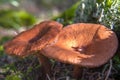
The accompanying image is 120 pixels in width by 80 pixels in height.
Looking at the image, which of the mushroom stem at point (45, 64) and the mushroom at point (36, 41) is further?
the mushroom stem at point (45, 64)

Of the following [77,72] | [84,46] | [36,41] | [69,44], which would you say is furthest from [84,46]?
[36,41]

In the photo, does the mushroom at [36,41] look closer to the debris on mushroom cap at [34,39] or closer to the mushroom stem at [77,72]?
the debris on mushroom cap at [34,39]

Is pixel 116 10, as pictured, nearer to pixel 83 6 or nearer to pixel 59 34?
pixel 83 6

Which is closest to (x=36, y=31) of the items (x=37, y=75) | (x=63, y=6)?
(x=37, y=75)

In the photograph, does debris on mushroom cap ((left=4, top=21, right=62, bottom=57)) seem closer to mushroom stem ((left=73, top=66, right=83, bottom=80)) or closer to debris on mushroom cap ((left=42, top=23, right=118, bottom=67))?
debris on mushroom cap ((left=42, top=23, right=118, bottom=67))

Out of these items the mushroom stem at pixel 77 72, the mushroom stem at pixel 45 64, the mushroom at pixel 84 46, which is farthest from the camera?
the mushroom stem at pixel 45 64

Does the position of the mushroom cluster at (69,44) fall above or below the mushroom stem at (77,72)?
above

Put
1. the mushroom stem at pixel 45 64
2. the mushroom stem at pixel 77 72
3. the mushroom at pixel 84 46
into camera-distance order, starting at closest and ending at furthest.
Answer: the mushroom at pixel 84 46 < the mushroom stem at pixel 77 72 < the mushroom stem at pixel 45 64

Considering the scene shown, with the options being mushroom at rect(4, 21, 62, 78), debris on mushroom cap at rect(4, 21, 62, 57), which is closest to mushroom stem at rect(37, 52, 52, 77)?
mushroom at rect(4, 21, 62, 78)

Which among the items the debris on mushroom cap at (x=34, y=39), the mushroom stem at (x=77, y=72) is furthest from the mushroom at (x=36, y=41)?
the mushroom stem at (x=77, y=72)
